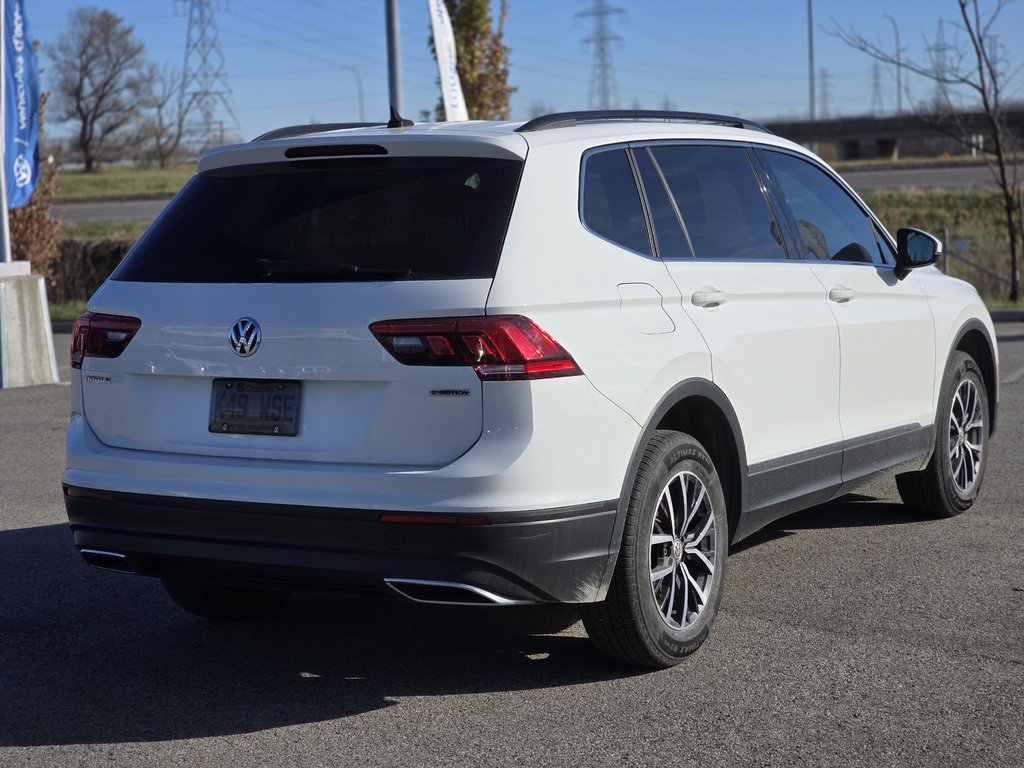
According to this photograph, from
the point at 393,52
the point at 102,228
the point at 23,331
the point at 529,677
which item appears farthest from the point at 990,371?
the point at 102,228

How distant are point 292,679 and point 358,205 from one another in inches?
64.7

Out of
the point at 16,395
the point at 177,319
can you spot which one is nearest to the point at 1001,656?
the point at 177,319

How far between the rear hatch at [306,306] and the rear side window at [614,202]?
0.36 meters

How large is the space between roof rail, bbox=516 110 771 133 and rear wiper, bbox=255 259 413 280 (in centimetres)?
73

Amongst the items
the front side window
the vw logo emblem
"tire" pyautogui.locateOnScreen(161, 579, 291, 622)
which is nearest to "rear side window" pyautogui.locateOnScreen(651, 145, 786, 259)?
the front side window

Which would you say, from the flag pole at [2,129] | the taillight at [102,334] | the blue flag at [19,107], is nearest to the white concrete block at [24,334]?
the flag pole at [2,129]

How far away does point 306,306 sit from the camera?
4117 millimetres

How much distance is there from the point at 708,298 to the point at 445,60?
13.2 meters

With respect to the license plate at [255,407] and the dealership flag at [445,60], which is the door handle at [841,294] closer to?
the license plate at [255,407]

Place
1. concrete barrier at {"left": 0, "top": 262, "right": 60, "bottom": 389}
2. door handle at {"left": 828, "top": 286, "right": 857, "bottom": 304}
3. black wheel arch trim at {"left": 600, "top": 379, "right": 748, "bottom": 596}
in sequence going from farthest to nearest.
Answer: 1. concrete barrier at {"left": 0, "top": 262, "right": 60, "bottom": 389}
2. door handle at {"left": 828, "top": 286, "right": 857, "bottom": 304}
3. black wheel arch trim at {"left": 600, "top": 379, "right": 748, "bottom": 596}

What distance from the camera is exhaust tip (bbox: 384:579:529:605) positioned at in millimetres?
3986

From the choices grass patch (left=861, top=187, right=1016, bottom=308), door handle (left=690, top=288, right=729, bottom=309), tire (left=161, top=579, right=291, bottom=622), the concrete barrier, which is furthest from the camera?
grass patch (left=861, top=187, right=1016, bottom=308)

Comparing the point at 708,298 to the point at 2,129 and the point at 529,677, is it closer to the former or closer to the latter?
the point at 529,677

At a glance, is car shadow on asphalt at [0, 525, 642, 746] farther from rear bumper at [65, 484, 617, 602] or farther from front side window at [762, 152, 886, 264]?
front side window at [762, 152, 886, 264]
